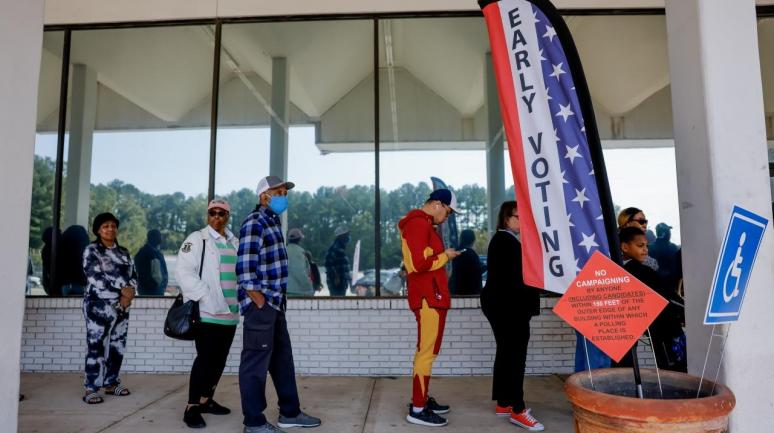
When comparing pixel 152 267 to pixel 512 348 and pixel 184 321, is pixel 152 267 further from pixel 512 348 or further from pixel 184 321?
pixel 512 348

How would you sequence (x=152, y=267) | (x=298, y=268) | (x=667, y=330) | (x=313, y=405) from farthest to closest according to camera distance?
1. (x=152, y=267)
2. (x=298, y=268)
3. (x=313, y=405)
4. (x=667, y=330)

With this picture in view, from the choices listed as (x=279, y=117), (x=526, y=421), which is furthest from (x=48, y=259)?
(x=526, y=421)

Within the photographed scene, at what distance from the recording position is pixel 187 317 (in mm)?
3564

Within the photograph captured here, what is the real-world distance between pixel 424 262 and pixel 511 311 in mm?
695

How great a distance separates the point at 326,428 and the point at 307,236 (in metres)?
2.51

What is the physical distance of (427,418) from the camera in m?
3.62

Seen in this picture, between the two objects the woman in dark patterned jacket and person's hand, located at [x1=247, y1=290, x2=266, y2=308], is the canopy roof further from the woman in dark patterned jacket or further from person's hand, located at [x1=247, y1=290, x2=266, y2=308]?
person's hand, located at [x1=247, y1=290, x2=266, y2=308]

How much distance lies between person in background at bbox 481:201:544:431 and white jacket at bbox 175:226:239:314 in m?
1.89

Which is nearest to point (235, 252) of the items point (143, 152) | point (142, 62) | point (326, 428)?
point (326, 428)

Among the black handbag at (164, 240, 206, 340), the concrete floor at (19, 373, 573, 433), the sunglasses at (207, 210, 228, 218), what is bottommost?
the concrete floor at (19, 373, 573, 433)

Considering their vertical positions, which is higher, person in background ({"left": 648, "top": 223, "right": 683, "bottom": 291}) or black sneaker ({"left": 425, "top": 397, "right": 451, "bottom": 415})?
person in background ({"left": 648, "top": 223, "right": 683, "bottom": 291})

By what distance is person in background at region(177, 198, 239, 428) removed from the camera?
3592 mm

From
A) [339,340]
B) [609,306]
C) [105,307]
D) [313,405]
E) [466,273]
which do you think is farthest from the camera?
[466,273]

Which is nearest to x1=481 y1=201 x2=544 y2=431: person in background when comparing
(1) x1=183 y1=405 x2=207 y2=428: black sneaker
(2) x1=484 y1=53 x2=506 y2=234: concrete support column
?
(2) x1=484 y1=53 x2=506 y2=234: concrete support column
